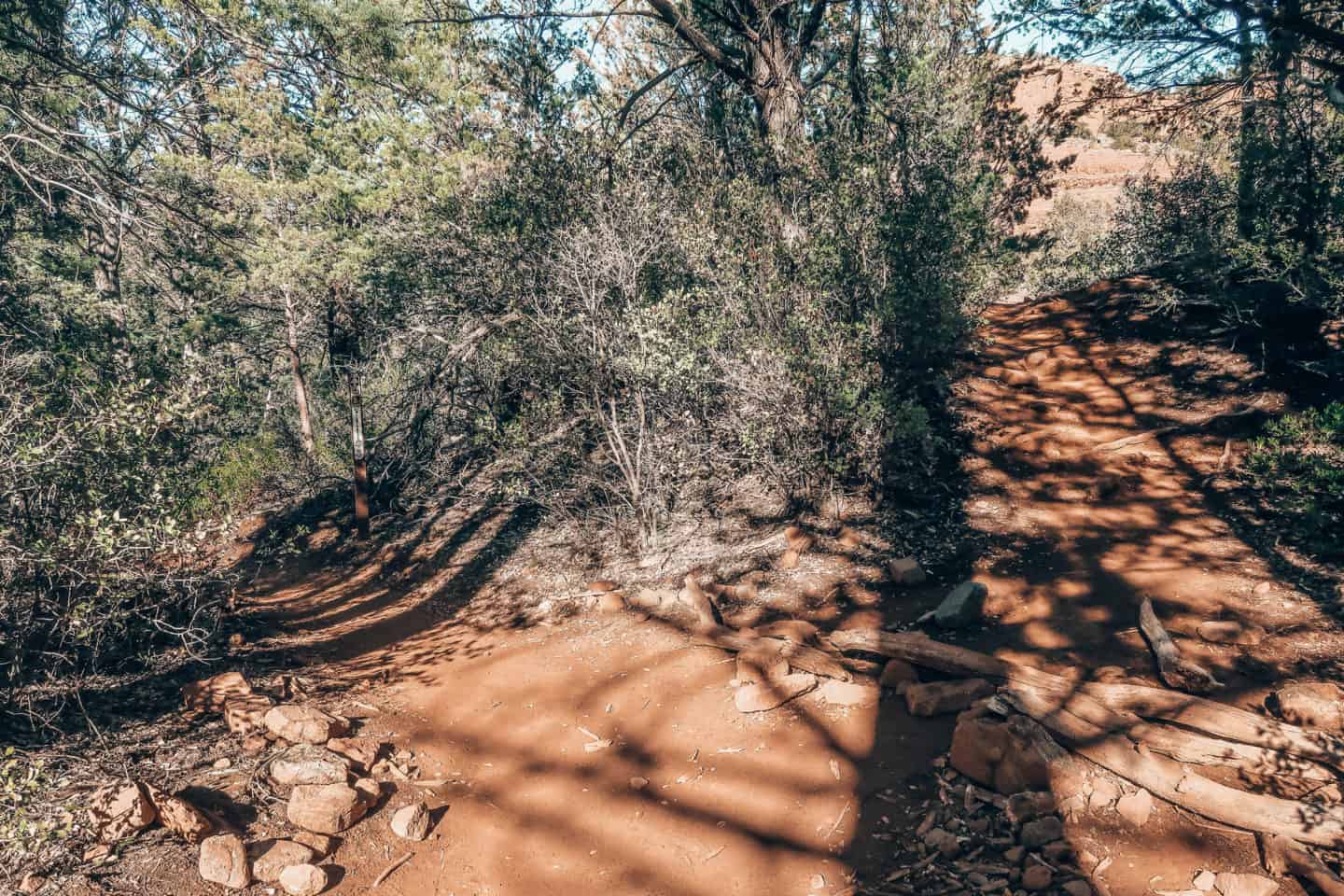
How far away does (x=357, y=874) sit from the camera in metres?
3.48

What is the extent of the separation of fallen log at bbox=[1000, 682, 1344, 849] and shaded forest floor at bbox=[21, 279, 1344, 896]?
0.32 ft

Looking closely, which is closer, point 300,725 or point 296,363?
point 300,725

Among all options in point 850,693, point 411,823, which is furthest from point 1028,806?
point 411,823

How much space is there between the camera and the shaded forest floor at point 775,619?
3.62 m

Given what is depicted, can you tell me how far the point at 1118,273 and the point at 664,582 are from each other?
12.6m

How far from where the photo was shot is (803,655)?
5.02 metres

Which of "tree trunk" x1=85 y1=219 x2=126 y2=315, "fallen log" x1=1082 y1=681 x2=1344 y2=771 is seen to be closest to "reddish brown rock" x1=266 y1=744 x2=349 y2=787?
"tree trunk" x1=85 y1=219 x2=126 y2=315

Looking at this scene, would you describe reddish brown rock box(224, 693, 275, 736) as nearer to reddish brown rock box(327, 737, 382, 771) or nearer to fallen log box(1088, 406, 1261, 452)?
reddish brown rock box(327, 737, 382, 771)

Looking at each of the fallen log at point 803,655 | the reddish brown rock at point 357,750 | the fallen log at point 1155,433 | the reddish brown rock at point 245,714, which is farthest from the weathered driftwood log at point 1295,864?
the fallen log at point 1155,433

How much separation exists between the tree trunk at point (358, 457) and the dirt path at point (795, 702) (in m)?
1.85

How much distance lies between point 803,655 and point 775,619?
1.23 metres

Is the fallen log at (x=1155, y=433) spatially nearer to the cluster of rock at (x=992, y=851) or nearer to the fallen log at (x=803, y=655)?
the fallen log at (x=803, y=655)

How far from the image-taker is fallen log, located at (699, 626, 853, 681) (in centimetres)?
487

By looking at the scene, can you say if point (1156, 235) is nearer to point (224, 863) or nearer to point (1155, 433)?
point (1155, 433)
